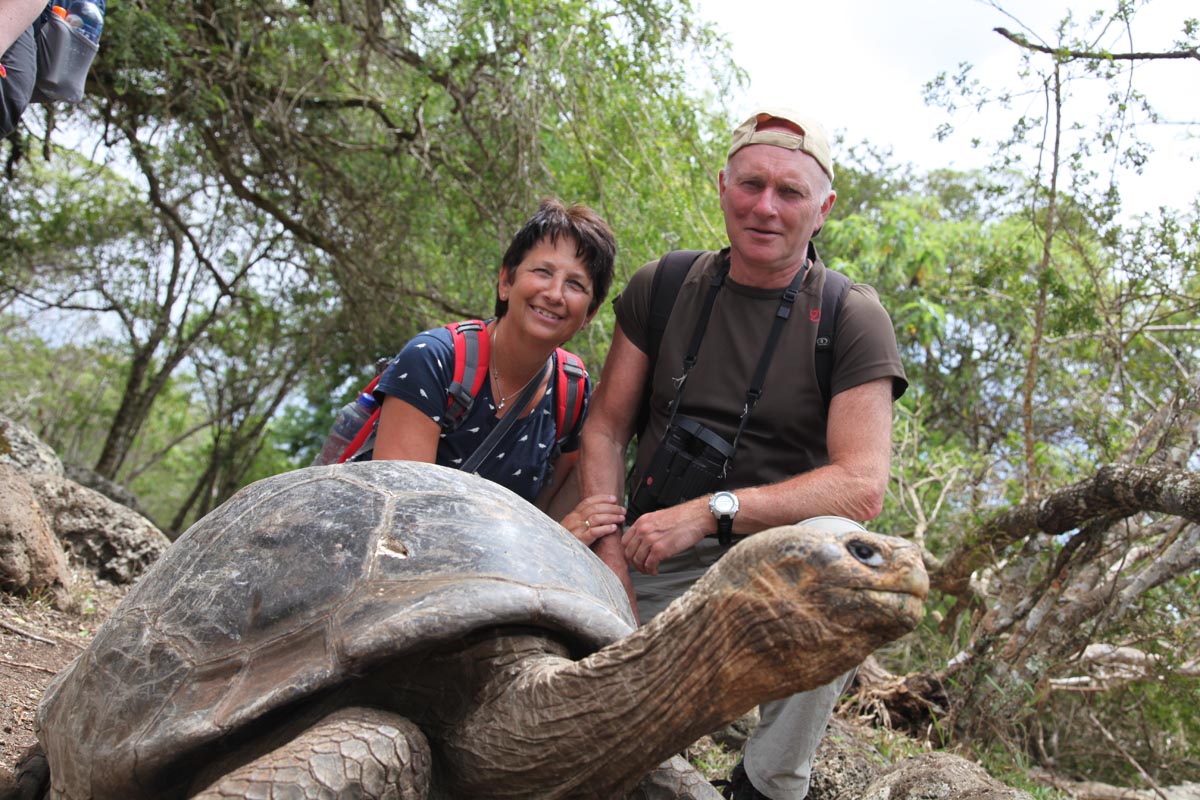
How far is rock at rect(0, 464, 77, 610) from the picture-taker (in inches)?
139

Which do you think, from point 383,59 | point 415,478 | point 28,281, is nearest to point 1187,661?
point 415,478

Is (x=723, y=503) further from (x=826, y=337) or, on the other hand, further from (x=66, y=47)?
(x=66, y=47)

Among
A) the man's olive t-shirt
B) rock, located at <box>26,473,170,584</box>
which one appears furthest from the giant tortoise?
rock, located at <box>26,473,170,584</box>

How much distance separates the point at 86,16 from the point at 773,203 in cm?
222

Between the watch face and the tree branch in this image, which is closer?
the watch face

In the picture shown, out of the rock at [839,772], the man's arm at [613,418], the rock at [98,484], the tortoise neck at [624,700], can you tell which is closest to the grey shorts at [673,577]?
the man's arm at [613,418]

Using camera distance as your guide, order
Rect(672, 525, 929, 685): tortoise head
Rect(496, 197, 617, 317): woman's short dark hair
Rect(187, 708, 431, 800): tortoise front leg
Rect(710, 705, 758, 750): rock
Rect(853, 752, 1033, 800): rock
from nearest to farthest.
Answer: Rect(672, 525, 929, 685): tortoise head
Rect(187, 708, 431, 800): tortoise front leg
Rect(853, 752, 1033, 800): rock
Rect(496, 197, 617, 317): woman's short dark hair
Rect(710, 705, 758, 750): rock

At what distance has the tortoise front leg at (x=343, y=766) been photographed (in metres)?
1.56

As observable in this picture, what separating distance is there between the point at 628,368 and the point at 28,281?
8328mm

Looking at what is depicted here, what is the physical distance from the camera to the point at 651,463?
2.99 m

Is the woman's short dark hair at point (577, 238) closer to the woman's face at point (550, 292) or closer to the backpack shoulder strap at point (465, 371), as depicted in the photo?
the woman's face at point (550, 292)

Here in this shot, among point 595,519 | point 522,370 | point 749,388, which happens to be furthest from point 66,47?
point 749,388

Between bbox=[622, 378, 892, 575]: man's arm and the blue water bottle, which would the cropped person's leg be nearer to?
bbox=[622, 378, 892, 575]: man's arm

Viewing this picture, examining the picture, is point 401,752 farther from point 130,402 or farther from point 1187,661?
point 130,402
